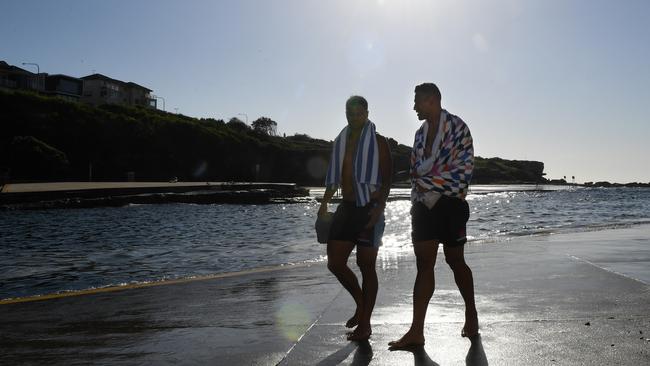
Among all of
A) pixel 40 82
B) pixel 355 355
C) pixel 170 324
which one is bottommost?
pixel 170 324

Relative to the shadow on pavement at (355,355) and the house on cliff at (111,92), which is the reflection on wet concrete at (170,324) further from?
the house on cliff at (111,92)

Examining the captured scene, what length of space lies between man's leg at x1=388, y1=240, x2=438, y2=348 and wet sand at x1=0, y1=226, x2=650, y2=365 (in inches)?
4.3

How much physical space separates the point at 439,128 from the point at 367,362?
5.13 feet

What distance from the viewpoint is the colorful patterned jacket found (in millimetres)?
3881

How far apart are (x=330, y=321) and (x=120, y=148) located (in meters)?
65.6

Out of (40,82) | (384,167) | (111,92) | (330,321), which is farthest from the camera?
(111,92)

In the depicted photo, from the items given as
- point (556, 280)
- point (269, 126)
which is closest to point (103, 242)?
point (556, 280)

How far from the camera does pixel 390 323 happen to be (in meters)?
4.46

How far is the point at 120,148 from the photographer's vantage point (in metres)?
65.9

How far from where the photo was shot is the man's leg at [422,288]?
3770 mm

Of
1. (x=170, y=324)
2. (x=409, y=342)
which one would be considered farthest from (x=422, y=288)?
(x=170, y=324)

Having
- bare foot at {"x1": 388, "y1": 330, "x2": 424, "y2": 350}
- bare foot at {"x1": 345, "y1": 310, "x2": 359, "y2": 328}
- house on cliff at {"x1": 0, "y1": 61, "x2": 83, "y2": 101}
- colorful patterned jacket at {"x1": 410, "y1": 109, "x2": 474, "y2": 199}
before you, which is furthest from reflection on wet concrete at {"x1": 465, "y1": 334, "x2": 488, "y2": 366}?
house on cliff at {"x1": 0, "y1": 61, "x2": 83, "y2": 101}

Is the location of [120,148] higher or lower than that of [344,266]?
higher

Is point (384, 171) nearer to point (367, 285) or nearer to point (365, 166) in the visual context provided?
point (365, 166)
